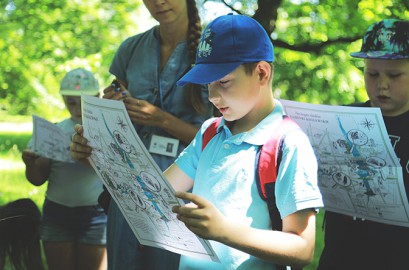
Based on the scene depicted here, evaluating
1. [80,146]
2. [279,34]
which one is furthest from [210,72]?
[279,34]

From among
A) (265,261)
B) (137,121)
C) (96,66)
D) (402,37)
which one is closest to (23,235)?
(137,121)

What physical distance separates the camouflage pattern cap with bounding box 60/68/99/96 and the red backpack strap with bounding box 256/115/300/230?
8.31 feet

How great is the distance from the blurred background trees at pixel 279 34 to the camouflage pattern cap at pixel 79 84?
6.36 ft

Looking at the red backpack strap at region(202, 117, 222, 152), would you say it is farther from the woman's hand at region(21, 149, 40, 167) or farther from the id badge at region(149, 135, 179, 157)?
the woman's hand at region(21, 149, 40, 167)

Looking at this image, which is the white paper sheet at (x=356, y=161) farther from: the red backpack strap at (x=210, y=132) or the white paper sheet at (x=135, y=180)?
the white paper sheet at (x=135, y=180)

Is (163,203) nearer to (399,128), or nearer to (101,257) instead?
(399,128)

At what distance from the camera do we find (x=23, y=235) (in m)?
2.30

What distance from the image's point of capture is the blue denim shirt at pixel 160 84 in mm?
2654

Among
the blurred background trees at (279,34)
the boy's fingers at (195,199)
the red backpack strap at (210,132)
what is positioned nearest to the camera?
the boy's fingers at (195,199)

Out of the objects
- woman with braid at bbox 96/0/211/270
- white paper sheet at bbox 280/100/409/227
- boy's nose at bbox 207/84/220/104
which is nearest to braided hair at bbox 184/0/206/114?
woman with braid at bbox 96/0/211/270

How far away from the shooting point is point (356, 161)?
2178 mm

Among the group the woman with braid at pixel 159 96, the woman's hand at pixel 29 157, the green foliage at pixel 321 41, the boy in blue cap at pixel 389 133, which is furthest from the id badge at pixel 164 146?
the green foliage at pixel 321 41

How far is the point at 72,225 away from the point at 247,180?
240 cm

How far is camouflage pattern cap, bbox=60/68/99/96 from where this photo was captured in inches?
163
